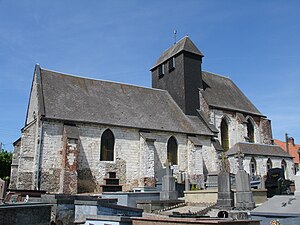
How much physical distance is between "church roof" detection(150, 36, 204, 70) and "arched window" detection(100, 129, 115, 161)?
35.9 ft

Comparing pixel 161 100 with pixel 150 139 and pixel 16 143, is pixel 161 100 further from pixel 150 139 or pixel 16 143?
pixel 16 143

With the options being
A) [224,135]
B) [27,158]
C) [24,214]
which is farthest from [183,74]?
[24,214]

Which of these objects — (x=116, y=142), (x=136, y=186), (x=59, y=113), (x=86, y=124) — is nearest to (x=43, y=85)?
(x=59, y=113)

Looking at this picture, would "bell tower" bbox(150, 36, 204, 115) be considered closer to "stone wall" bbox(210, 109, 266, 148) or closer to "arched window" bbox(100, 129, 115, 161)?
"stone wall" bbox(210, 109, 266, 148)

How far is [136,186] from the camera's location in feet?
63.5

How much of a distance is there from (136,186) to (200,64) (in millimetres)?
12909

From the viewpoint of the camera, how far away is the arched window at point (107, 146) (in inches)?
744

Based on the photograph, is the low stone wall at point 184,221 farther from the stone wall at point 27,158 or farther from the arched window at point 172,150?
the arched window at point 172,150

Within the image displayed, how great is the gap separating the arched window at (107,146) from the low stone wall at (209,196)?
644 cm

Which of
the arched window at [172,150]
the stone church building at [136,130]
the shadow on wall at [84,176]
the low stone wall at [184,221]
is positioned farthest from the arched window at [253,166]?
the low stone wall at [184,221]

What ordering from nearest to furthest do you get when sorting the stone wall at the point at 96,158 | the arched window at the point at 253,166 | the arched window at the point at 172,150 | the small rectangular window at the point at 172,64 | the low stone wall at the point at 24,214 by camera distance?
the low stone wall at the point at 24,214
the stone wall at the point at 96,158
the arched window at the point at 172,150
the arched window at the point at 253,166
the small rectangular window at the point at 172,64

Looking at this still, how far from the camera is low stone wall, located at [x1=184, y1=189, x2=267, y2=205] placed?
13570mm

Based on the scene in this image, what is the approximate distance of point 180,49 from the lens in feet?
86.4

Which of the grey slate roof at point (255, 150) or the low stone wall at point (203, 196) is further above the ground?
the grey slate roof at point (255, 150)
